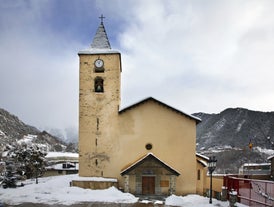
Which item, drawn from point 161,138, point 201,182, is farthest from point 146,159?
point 201,182

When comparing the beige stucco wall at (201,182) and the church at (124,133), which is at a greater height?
the church at (124,133)

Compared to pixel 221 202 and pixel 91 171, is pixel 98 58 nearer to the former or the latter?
pixel 91 171

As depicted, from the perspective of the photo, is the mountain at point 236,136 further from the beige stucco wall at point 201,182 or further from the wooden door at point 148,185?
the wooden door at point 148,185

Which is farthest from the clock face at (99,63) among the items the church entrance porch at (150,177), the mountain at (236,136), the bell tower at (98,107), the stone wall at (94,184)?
the mountain at (236,136)

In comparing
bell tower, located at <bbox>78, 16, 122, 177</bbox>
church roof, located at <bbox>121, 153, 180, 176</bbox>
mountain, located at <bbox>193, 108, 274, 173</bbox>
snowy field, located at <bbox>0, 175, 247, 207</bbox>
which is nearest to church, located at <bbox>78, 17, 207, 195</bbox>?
bell tower, located at <bbox>78, 16, 122, 177</bbox>

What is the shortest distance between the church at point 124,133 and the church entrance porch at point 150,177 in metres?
0.82

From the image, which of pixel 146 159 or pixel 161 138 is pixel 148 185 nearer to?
pixel 146 159

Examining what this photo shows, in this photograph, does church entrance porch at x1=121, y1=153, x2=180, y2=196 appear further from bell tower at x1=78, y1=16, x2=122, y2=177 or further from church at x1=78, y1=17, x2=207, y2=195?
bell tower at x1=78, y1=16, x2=122, y2=177

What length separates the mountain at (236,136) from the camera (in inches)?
3693

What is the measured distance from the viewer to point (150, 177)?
86.5 feet

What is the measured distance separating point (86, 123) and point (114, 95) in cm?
357

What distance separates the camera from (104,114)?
28.5 m

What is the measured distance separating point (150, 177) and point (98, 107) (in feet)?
25.5

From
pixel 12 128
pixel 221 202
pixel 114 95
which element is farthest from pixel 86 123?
pixel 12 128
